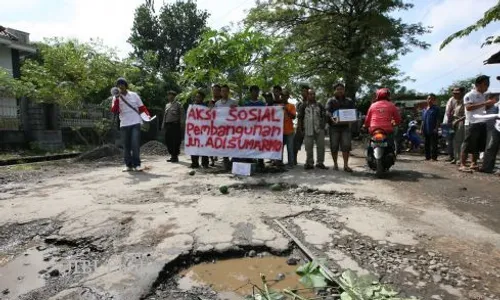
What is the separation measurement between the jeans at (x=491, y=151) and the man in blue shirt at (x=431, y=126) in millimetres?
1818

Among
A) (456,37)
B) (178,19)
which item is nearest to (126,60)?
(456,37)

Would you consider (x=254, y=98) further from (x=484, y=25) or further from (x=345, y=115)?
(x=484, y=25)

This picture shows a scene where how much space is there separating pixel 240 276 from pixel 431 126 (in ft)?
23.3

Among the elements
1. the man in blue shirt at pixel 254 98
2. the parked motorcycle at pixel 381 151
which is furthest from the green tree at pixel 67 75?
the parked motorcycle at pixel 381 151

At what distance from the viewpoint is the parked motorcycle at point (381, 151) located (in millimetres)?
6038

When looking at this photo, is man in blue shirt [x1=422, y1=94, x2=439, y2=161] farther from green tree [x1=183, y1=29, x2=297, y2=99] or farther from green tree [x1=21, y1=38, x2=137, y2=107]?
green tree [x1=21, y1=38, x2=137, y2=107]

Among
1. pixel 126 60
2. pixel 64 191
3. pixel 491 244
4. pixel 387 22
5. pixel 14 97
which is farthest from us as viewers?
pixel 387 22

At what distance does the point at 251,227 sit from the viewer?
3.48 metres

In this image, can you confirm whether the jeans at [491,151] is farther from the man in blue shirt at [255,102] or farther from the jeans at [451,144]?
the man in blue shirt at [255,102]

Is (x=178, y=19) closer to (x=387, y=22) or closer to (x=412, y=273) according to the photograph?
(x=387, y=22)

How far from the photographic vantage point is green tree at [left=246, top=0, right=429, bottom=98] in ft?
54.5

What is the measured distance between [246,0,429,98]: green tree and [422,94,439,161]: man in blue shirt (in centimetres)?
838

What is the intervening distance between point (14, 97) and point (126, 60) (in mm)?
4257

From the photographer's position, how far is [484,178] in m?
6.04
